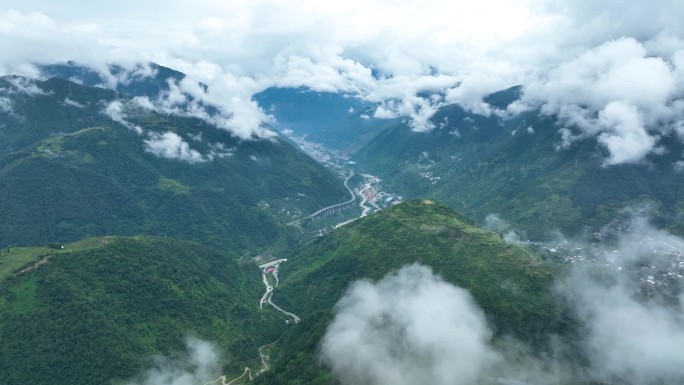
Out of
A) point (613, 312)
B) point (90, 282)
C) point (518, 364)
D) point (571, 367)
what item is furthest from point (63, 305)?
point (613, 312)

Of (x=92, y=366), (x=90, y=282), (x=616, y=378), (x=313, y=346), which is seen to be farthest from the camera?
(x=90, y=282)

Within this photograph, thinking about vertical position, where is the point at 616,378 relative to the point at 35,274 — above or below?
below

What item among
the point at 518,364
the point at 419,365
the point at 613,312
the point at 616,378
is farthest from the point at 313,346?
the point at 613,312

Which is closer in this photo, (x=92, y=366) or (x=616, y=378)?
(x=616, y=378)

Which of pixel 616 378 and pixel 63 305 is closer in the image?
pixel 616 378

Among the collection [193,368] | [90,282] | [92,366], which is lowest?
[193,368]

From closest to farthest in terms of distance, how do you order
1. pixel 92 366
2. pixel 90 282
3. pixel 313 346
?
1. pixel 92 366
2. pixel 313 346
3. pixel 90 282

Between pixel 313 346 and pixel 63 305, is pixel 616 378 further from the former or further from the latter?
pixel 63 305

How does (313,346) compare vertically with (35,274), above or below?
below

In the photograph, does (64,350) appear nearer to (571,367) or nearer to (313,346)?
(313,346)
